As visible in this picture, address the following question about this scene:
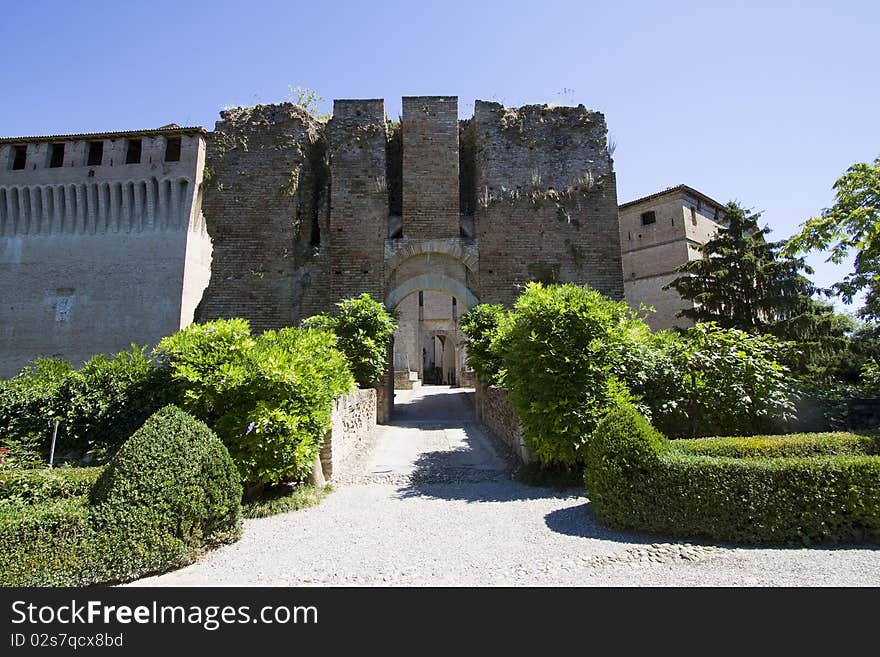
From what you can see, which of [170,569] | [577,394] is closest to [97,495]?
[170,569]

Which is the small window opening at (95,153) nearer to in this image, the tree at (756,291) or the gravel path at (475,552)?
the gravel path at (475,552)

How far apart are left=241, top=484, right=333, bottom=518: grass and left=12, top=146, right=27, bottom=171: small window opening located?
80.0 ft

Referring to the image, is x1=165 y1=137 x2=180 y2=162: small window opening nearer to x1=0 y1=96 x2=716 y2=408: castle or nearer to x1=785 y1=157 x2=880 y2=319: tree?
x1=0 y1=96 x2=716 y2=408: castle

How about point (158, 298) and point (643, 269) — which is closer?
point (158, 298)

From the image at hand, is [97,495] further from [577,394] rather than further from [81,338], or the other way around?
[81,338]

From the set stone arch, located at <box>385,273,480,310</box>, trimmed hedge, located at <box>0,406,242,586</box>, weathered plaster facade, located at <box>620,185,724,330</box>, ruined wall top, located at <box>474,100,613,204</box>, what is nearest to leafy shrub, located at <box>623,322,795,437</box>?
trimmed hedge, located at <box>0,406,242,586</box>

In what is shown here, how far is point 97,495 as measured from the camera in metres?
4.38

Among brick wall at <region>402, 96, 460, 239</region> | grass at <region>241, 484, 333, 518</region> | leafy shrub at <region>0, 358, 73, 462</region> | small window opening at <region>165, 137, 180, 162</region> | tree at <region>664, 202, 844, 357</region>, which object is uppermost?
small window opening at <region>165, 137, 180, 162</region>

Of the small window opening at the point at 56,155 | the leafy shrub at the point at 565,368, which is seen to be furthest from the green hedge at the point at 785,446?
the small window opening at the point at 56,155

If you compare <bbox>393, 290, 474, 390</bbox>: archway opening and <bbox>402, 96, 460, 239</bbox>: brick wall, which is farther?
<bbox>393, 290, 474, 390</bbox>: archway opening

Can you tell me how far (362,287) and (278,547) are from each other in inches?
428

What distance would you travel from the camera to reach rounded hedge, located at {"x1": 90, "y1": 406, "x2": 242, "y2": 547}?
436cm

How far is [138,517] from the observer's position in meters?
4.29

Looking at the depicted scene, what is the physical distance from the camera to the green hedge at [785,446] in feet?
19.0
